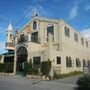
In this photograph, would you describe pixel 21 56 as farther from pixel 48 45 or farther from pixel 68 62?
pixel 48 45

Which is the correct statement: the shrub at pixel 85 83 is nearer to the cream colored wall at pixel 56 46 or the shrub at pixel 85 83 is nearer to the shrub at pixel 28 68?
the cream colored wall at pixel 56 46

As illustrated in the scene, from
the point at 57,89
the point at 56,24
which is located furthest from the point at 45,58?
the point at 57,89

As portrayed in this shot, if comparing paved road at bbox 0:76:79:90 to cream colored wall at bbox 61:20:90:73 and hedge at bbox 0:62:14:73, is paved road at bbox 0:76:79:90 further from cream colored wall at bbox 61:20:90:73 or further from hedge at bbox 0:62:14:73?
hedge at bbox 0:62:14:73

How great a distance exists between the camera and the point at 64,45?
28766 mm

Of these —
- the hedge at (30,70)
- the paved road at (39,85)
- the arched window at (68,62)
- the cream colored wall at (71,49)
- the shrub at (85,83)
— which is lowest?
the paved road at (39,85)

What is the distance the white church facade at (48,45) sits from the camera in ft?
84.2

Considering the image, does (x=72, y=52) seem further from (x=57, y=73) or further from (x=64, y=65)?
(x=57, y=73)

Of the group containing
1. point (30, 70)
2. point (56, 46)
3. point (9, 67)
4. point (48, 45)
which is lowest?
point (30, 70)

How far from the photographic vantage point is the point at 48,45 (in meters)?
24.1

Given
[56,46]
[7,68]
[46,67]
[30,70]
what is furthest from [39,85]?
[7,68]

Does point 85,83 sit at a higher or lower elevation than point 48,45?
lower

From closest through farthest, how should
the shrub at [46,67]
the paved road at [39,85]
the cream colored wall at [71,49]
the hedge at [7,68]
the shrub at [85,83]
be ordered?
the shrub at [85,83]
the paved road at [39,85]
the shrub at [46,67]
the cream colored wall at [71,49]
the hedge at [7,68]

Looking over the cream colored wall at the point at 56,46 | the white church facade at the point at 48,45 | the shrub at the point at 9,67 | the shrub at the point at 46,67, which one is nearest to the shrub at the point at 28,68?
the white church facade at the point at 48,45

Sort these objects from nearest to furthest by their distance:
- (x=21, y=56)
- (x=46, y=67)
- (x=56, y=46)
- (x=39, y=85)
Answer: (x=39, y=85)
(x=46, y=67)
(x=56, y=46)
(x=21, y=56)
